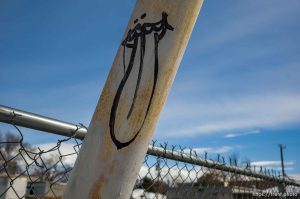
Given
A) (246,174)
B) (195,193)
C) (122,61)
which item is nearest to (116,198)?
(122,61)

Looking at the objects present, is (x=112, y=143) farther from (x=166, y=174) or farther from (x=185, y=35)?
(x=166, y=174)

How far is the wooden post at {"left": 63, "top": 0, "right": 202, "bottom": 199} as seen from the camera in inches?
40.6

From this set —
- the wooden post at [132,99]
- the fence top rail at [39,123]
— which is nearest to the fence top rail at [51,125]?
the fence top rail at [39,123]

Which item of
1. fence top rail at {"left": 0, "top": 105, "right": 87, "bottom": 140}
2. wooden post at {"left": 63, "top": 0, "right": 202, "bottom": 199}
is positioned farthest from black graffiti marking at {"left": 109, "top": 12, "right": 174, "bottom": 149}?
fence top rail at {"left": 0, "top": 105, "right": 87, "bottom": 140}

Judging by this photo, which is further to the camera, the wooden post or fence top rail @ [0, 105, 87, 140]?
fence top rail @ [0, 105, 87, 140]

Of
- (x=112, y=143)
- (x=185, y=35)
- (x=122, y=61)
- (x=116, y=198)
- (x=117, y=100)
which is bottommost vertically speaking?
(x=116, y=198)

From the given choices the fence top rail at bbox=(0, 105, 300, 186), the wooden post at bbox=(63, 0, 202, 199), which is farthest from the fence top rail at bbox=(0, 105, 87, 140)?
the wooden post at bbox=(63, 0, 202, 199)

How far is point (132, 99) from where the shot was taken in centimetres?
108

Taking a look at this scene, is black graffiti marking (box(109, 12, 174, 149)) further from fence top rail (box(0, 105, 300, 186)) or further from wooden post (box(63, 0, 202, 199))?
fence top rail (box(0, 105, 300, 186))

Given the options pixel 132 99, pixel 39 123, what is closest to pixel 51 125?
pixel 39 123

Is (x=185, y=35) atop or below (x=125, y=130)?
→ atop

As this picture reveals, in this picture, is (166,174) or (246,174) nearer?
(166,174)

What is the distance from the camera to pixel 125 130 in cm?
107

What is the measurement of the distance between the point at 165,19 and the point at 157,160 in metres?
1.53
